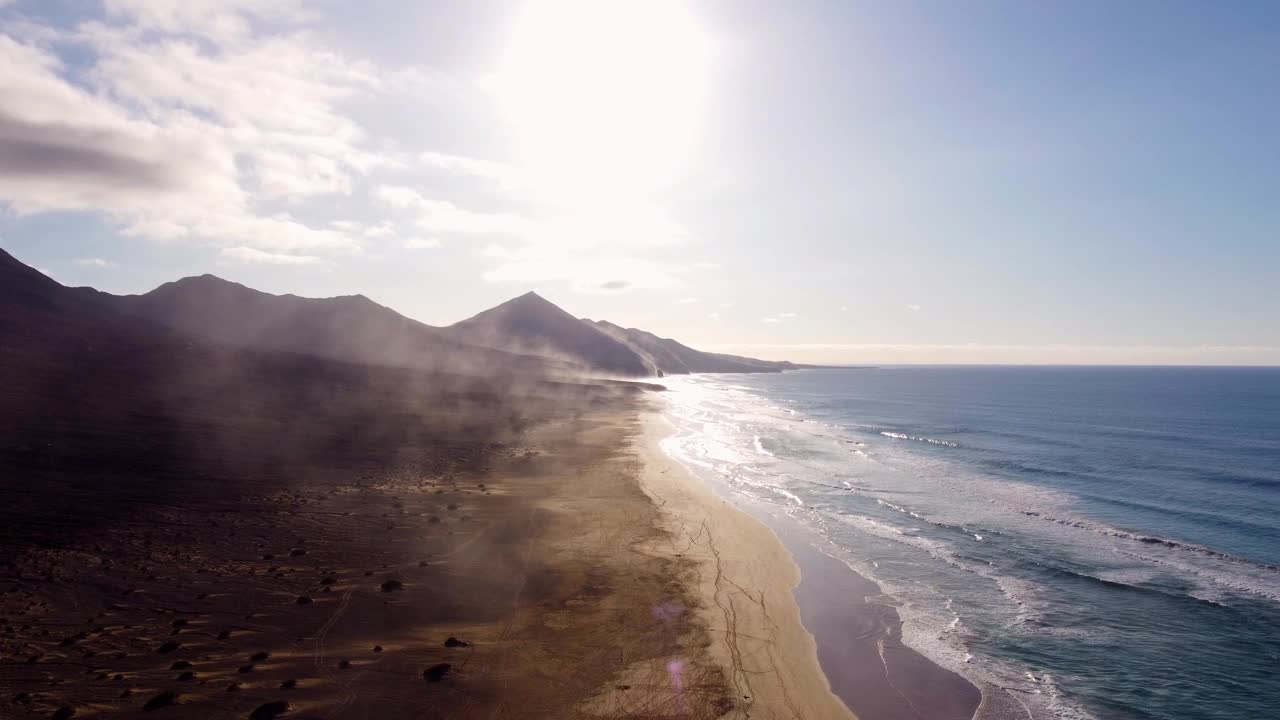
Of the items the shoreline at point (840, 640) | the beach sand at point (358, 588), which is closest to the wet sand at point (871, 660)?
the shoreline at point (840, 640)

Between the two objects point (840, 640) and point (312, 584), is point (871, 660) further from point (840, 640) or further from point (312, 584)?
point (312, 584)

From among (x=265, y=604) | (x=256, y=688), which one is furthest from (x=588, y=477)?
(x=256, y=688)

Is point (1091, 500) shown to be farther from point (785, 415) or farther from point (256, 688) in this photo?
point (785, 415)

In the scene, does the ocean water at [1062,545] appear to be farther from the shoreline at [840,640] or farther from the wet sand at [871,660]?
the shoreline at [840,640]

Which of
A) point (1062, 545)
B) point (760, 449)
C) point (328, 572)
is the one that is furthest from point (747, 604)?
point (760, 449)

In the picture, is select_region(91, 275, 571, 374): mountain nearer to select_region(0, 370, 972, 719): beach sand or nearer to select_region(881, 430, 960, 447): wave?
select_region(881, 430, 960, 447): wave

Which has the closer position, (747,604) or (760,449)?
(747,604)
